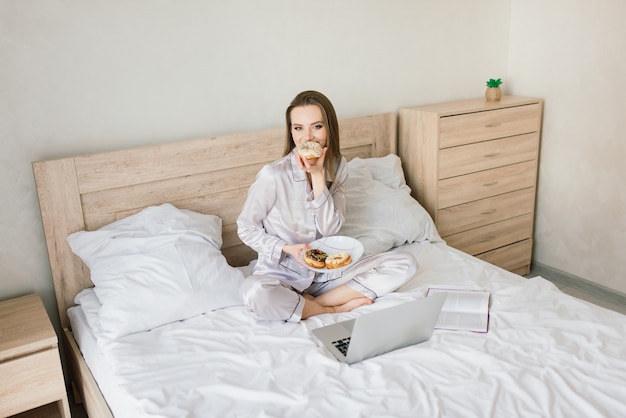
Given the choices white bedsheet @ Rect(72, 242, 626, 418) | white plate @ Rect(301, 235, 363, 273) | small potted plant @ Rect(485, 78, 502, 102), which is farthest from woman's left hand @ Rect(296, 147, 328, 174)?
small potted plant @ Rect(485, 78, 502, 102)

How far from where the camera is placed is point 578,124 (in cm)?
312

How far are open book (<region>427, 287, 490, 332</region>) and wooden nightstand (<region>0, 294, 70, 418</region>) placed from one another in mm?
1286

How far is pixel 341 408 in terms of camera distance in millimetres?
1543

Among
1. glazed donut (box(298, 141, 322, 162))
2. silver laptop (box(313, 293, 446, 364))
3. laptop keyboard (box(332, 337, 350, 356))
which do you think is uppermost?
glazed donut (box(298, 141, 322, 162))

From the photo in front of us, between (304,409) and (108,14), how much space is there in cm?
169

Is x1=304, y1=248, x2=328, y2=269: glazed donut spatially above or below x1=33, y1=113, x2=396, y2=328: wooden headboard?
below

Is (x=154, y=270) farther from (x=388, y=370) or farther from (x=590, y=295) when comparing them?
(x=590, y=295)

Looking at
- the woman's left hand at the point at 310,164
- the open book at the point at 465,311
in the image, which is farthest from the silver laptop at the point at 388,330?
the woman's left hand at the point at 310,164

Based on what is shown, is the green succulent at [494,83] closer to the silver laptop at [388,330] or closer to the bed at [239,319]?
the bed at [239,319]

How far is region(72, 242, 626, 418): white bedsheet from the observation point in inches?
60.6

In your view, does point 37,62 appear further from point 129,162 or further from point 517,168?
point 517,168

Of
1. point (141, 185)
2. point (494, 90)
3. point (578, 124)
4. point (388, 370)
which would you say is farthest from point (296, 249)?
point (578, 124)

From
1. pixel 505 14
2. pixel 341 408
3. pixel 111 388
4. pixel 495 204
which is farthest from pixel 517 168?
pixel 111 388

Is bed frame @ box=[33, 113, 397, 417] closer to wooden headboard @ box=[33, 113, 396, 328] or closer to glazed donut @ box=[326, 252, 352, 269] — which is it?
wooden headboard @ box=[33, 113, 396, 328]
